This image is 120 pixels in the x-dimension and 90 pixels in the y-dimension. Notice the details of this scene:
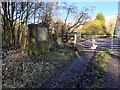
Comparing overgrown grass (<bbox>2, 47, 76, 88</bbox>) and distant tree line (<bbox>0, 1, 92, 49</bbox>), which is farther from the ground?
distant tree line (<bbox>0, 1, 92, 49</bbox>)

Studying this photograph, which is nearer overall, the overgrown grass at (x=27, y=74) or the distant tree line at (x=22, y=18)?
the overgrown grass at (x=27, y=74)

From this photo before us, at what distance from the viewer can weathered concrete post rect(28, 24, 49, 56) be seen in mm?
5176

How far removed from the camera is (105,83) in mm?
2934

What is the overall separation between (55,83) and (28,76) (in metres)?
1.01

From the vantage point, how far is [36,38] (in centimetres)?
522

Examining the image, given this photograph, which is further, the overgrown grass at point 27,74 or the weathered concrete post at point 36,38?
the weathered concrete post at point 36,38

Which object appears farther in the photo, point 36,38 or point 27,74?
point 36,38

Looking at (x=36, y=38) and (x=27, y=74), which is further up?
(x=36, y=38)

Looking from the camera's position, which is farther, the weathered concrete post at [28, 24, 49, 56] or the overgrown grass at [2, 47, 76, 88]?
the weathered concrete post at [28, 24, 49, 56]

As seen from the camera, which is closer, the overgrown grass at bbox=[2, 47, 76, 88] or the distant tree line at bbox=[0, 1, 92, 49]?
the overgrown grass at bbox=[2, 47, 76, 88]

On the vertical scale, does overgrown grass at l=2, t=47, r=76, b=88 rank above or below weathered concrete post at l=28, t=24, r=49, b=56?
below

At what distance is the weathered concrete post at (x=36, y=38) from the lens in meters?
5.18

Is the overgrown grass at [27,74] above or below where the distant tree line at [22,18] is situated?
below

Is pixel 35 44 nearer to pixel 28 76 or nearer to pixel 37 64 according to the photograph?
pixel 37 64
